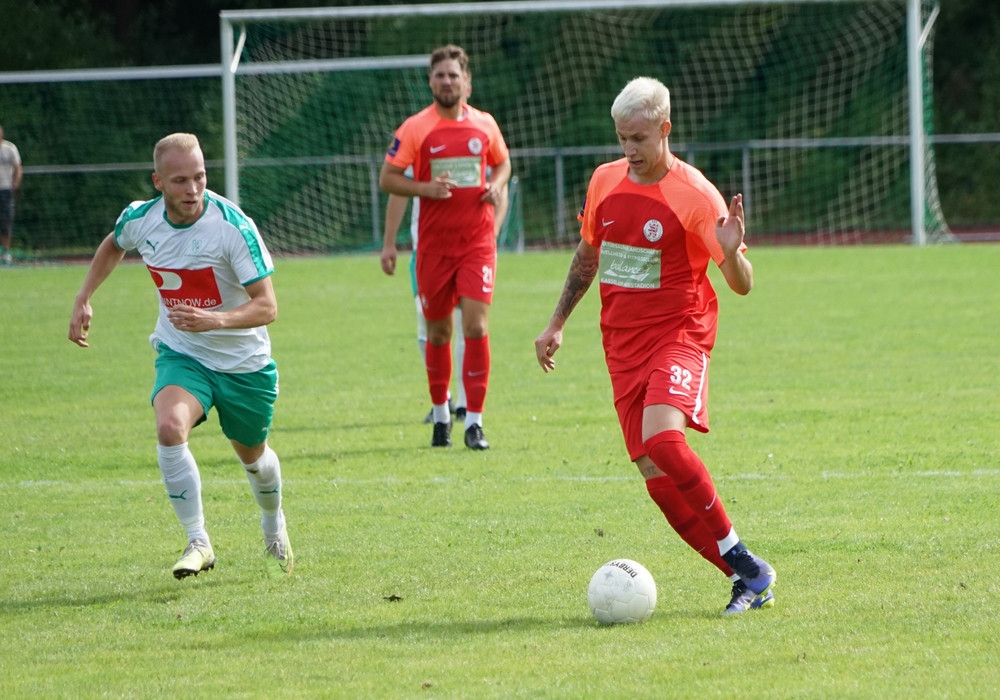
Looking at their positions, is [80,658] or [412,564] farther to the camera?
[412,564]

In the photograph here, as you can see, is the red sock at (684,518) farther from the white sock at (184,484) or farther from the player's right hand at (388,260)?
the player's right hand at (388,260)

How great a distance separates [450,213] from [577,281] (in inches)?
127

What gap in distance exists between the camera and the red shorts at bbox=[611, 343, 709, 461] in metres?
4.73

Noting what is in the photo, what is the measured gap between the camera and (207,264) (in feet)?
17.6

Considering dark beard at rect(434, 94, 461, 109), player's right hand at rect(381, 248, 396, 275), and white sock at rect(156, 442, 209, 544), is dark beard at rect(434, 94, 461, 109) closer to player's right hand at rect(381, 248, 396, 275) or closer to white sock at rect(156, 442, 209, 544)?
player's right hand at rect(381, 248, 396, 275)

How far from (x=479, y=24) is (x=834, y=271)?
37.8 ft

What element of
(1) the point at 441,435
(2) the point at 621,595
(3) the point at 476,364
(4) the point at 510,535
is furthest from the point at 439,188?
(2) the point at 621,595

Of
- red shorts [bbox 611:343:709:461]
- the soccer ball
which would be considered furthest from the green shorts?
the soccer ball

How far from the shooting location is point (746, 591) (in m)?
4.66

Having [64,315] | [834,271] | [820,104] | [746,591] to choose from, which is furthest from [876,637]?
[820,104]

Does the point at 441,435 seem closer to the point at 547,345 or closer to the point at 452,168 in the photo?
the point at 452,168

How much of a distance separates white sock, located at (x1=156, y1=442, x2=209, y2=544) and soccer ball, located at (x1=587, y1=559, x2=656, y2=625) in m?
1.69

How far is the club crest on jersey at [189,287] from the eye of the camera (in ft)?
17.6

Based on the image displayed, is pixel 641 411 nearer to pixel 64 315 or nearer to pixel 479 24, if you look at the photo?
pixel 64 315
